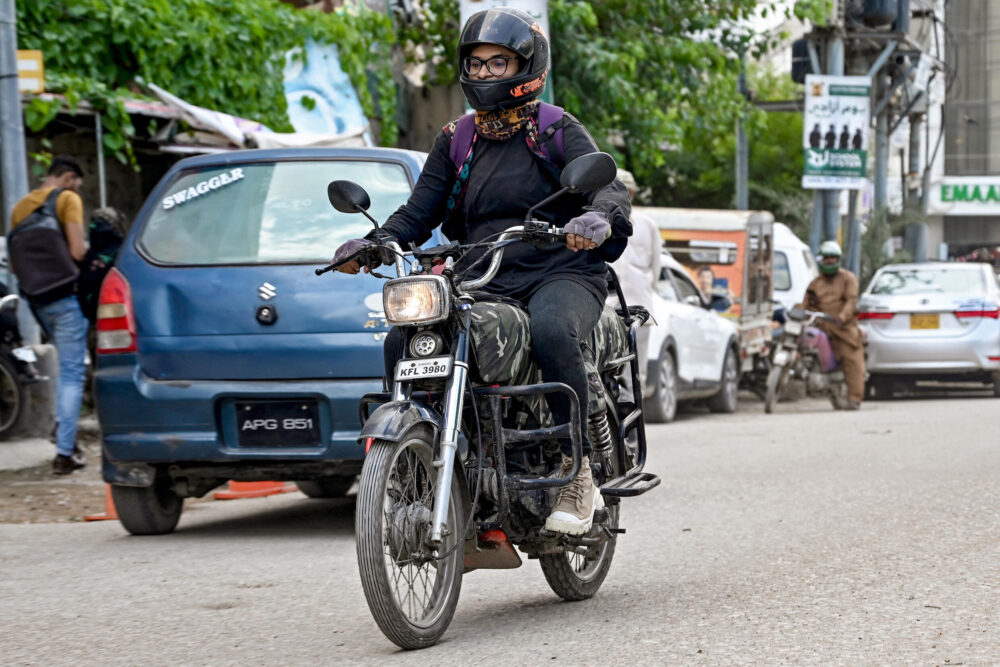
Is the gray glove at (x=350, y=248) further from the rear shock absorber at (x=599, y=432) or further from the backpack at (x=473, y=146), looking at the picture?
the rear shock absorber at (x=599, y=432)

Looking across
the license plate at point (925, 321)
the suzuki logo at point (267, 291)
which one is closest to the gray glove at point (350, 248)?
the suzuki logo at point (267, 291)

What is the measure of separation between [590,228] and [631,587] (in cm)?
173

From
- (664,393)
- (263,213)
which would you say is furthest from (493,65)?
(664,393)

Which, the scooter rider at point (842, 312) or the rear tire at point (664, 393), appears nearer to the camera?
the rear tire at point (664, 393)

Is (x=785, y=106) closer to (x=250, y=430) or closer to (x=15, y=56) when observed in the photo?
(x=15, y=56)

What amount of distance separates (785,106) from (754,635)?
997 inches

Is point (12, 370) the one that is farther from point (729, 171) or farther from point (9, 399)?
point (729, 171)

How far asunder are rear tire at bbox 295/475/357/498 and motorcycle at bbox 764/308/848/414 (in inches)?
334

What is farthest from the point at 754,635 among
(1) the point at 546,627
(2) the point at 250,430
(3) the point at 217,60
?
(3) the point at 217,60

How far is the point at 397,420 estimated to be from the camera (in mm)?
4391

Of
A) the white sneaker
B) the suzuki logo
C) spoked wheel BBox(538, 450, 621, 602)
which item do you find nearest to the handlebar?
the white sneaker

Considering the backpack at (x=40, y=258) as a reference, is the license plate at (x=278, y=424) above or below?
below

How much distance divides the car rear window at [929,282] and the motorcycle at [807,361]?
2.02m

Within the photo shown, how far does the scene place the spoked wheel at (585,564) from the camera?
5.28 meters
